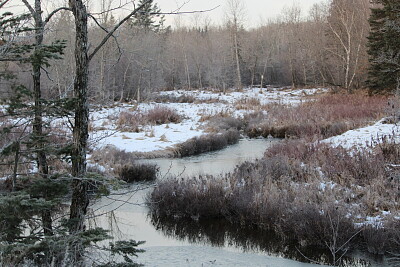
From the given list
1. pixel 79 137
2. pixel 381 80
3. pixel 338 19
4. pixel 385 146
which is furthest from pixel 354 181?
pixel 338 19

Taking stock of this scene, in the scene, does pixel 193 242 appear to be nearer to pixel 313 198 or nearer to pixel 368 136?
pixel 313 198

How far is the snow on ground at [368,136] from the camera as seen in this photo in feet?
39.1

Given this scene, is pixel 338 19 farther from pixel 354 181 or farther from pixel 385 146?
pixel 354 181

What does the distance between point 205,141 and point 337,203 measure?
937cm

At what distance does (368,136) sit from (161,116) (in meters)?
12.0

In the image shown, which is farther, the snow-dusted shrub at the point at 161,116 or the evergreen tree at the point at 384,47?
the evergreen tree at the point at 384,47

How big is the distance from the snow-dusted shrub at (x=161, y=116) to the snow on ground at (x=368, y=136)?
10.5m

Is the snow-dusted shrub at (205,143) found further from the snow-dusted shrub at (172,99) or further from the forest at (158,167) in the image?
the snow-dusted shrub at (172,99)

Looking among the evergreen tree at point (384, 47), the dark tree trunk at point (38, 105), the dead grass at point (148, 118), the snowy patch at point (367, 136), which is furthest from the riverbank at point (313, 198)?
the evergreen tree at point (384, 47)

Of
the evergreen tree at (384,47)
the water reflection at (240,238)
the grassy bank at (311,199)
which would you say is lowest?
the water reflection at (240,238)

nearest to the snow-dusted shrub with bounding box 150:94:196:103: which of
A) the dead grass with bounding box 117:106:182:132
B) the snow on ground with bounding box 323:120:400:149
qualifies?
the dead grass with bounding box 117:106:182:132

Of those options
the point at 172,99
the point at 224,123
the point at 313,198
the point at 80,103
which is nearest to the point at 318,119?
the point at 224,123

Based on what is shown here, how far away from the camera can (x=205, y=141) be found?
16.8 metres

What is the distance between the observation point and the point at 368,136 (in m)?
13.1
